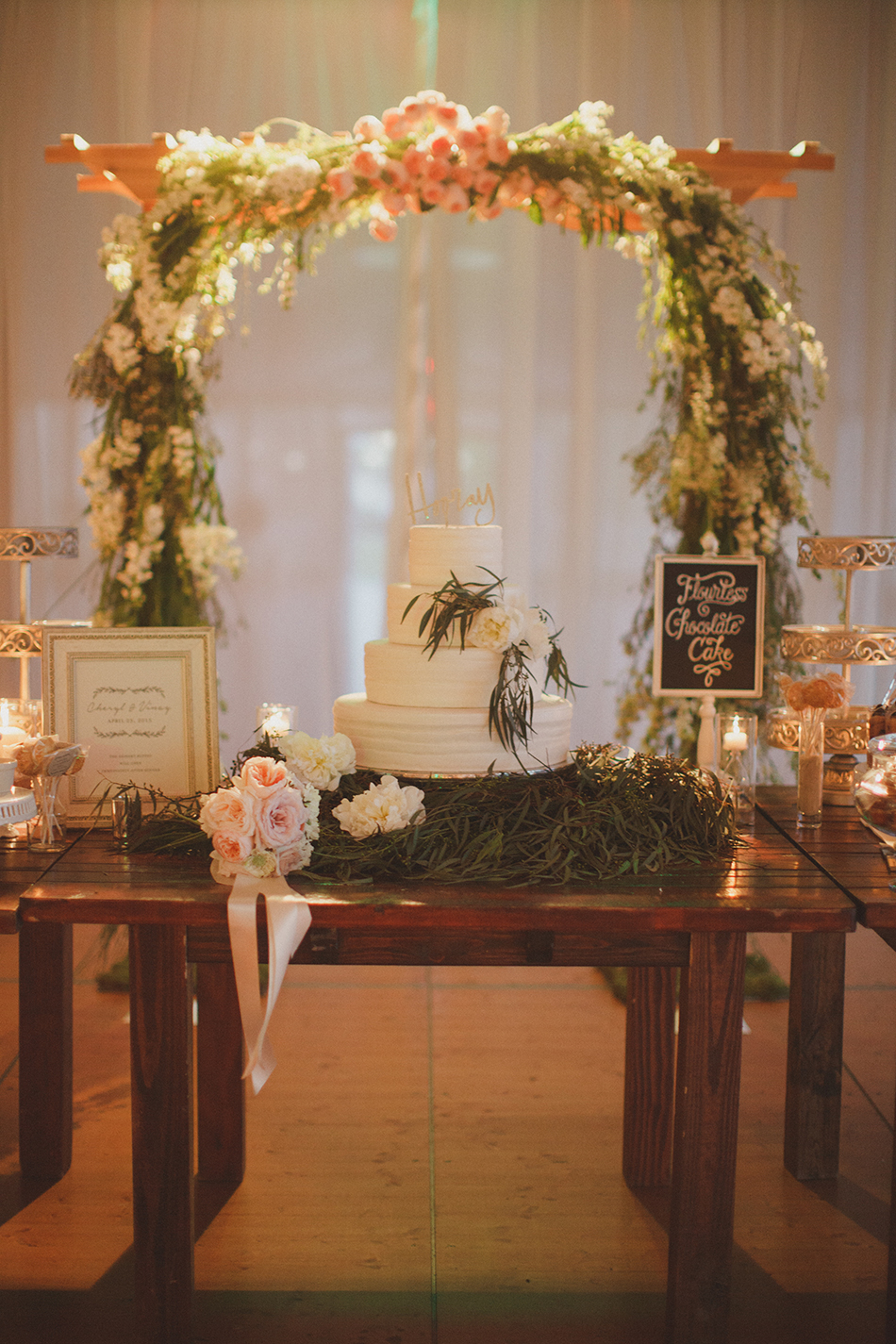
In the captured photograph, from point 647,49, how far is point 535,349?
1156 mm

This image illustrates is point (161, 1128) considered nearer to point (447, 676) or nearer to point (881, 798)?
point (447, 676)

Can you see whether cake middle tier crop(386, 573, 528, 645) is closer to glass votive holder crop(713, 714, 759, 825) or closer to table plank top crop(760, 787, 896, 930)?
glass votive holder crop(713, 714, 759, 825)

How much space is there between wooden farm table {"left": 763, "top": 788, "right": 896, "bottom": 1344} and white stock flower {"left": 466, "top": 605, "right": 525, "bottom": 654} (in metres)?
0.60

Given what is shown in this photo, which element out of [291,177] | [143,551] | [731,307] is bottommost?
[143,551]

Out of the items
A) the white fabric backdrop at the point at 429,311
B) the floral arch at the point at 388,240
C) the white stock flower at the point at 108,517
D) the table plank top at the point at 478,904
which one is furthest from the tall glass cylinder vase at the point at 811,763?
the white fabric backdrop at the point at 429,311

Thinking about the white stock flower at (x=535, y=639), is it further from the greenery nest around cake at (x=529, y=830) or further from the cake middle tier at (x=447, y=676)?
the greenery nest around cake at (x=529, y=830)

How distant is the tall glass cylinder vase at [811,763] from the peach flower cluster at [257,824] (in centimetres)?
93

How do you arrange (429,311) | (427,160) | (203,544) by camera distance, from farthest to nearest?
(429,311) → (203,544) → (427,160)

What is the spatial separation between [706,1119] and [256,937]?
71cm

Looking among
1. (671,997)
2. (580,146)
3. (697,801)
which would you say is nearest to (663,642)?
(697,801)

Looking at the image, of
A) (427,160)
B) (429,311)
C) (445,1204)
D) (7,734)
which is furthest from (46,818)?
(429,311)

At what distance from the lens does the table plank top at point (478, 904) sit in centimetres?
163

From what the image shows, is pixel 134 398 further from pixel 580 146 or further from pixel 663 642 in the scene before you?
pixel 663 642

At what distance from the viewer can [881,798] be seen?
1.82 meters
